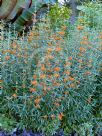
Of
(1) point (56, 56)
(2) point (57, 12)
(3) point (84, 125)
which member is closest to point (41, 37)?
(1) point (56, 56)

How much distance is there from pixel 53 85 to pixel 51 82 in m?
0.04

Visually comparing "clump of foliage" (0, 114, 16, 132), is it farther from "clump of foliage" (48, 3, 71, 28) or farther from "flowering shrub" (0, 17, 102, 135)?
"clump of foliage" (48, 3, 71, 28)

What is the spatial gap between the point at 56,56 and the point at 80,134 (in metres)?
0.94

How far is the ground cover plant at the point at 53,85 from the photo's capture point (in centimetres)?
412

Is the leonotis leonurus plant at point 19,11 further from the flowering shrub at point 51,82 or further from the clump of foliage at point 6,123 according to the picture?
the clump of foliage at point 6,123

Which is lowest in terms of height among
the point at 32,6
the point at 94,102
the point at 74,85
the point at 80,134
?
the point at 80,134

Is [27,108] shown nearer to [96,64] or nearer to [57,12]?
[96,64]

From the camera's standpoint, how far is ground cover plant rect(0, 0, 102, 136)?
4.12 meters

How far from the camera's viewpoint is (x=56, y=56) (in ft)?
14.2

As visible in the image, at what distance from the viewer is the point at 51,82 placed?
158 inches

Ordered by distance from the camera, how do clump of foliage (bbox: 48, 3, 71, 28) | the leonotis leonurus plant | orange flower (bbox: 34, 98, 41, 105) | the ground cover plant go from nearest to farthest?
orange flower (bbox: 34, 98, 41, 105), the ground cover plant, the leonotis leonurus plant, clump of foliage (bbox: 48, 3, 71, 28)

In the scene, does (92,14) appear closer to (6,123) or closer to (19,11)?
(19,11)

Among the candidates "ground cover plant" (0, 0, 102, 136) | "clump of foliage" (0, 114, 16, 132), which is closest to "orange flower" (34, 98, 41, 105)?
"ground cover plant" (0, 0, 102, 136)

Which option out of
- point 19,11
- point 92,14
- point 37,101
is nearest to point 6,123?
point 37,101
